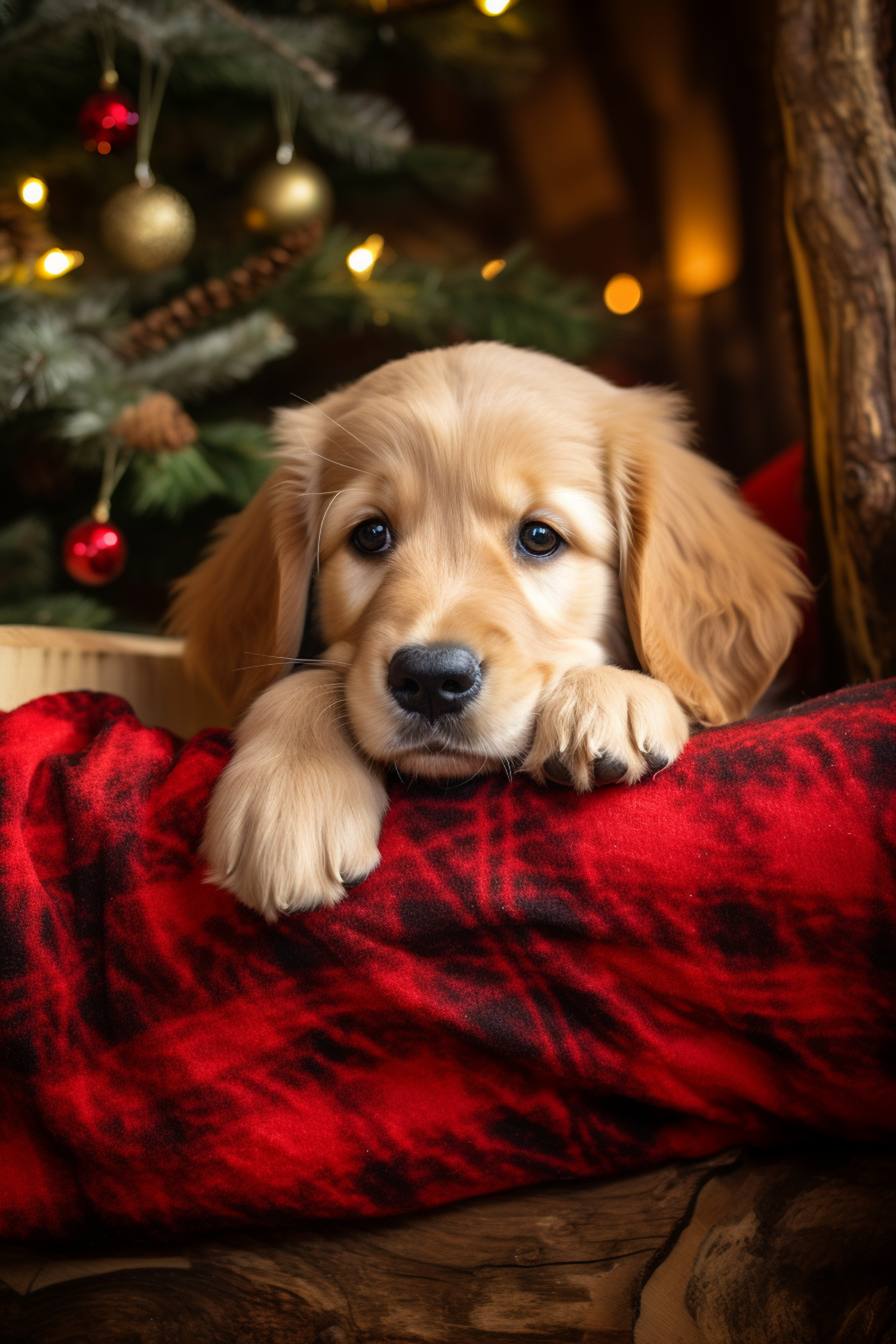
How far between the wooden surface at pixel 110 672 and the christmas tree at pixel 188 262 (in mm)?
349

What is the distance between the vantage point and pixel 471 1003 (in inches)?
45.7

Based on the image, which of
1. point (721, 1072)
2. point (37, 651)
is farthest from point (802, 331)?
point (37, 651)

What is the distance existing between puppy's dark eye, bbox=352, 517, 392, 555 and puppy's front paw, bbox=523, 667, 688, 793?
491 millimetres

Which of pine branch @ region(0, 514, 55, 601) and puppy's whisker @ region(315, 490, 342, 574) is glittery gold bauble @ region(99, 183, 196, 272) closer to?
pine branch @ region(0, 514, 55, 601)

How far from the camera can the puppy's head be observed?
1.53 metres

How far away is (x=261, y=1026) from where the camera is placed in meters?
1.17

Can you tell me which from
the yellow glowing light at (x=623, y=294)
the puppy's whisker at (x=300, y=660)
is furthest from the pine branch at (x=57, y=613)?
the yellow glowing light at (x=623, y=294)

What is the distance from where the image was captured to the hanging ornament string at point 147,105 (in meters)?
2.32

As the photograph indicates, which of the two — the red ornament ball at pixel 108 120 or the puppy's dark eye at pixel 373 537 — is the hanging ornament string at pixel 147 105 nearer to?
the red ornament ball at pixel 108 120

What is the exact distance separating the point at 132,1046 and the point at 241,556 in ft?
3.20

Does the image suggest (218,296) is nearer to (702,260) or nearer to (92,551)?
(92,551)

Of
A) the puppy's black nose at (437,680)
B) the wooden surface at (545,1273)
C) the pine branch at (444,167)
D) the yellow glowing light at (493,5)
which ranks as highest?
the yellow glowing light at (493,5)

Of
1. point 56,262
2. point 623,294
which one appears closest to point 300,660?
point 56,262

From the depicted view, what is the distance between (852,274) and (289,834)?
1.49 meters
